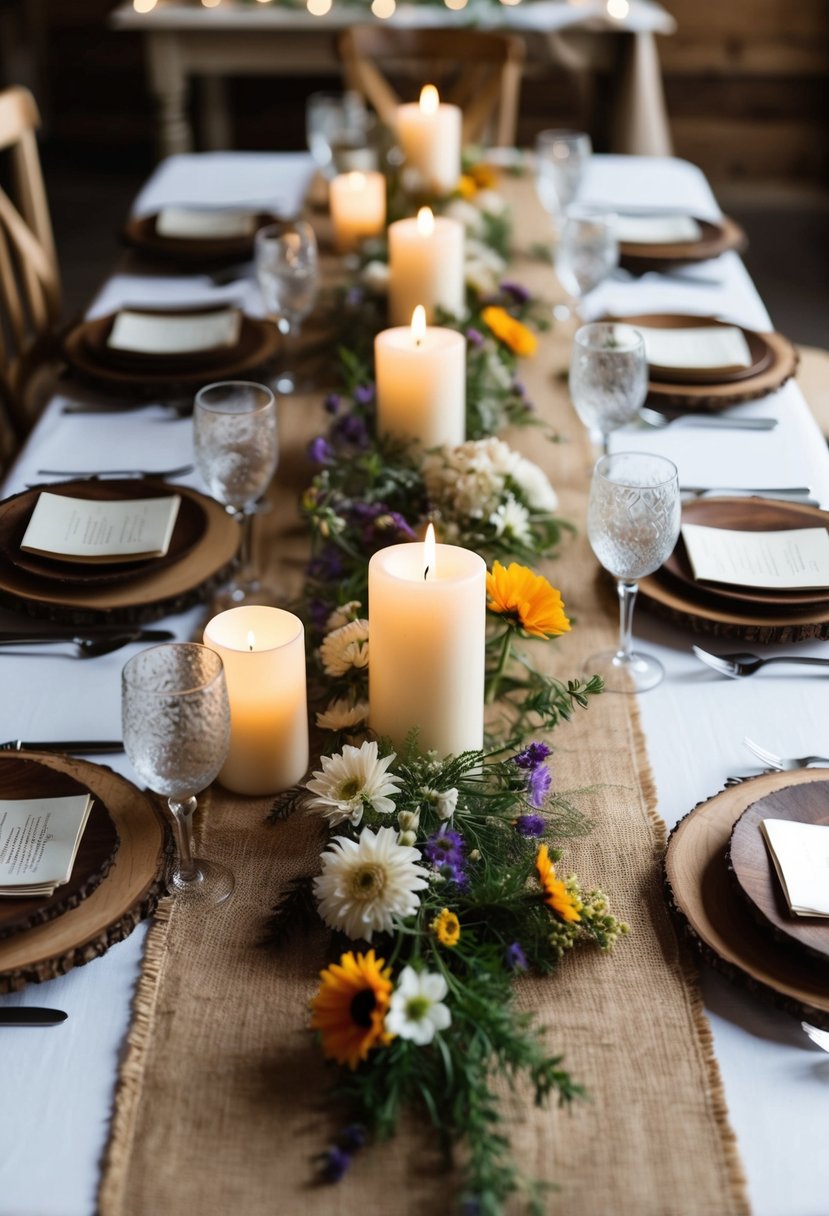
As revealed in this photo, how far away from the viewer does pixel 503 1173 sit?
723 millimetres

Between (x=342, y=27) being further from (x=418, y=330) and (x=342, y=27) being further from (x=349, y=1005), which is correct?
(x=349, y=1005)

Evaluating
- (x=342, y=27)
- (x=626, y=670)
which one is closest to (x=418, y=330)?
(x=626, y=670)

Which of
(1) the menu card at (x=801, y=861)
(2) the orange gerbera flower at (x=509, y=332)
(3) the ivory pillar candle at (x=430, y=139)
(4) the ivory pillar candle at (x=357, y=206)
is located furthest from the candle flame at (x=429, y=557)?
(3) the ivory pillar candle at (x=430, y=139)

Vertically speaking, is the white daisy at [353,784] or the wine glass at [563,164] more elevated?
the white daisy at [353,784]

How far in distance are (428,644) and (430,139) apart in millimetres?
1642

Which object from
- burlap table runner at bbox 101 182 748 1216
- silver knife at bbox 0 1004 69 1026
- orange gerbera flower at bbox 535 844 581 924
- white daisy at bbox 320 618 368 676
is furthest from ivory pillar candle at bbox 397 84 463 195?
silver knife at bbox 0 1004 69 1026

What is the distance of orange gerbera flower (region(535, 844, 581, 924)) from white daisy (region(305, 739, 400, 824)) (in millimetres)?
118

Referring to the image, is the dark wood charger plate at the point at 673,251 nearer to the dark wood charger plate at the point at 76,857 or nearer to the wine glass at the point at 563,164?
the wine glass at the point at 563,164

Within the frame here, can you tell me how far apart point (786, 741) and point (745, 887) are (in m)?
0.25

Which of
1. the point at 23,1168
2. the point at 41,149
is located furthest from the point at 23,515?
the point at 41,149

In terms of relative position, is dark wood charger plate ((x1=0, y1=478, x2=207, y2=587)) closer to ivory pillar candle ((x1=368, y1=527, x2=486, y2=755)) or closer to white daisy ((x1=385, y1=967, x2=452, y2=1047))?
ivory pillar candle ((x1=368, y1=527, x2=486, y2=755))

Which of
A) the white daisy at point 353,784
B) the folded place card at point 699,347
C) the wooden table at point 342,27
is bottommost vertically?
the wooden table at point 342,27

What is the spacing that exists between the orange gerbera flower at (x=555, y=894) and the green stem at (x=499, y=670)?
0.25 metres

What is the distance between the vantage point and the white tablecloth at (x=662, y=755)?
0.77 meters
